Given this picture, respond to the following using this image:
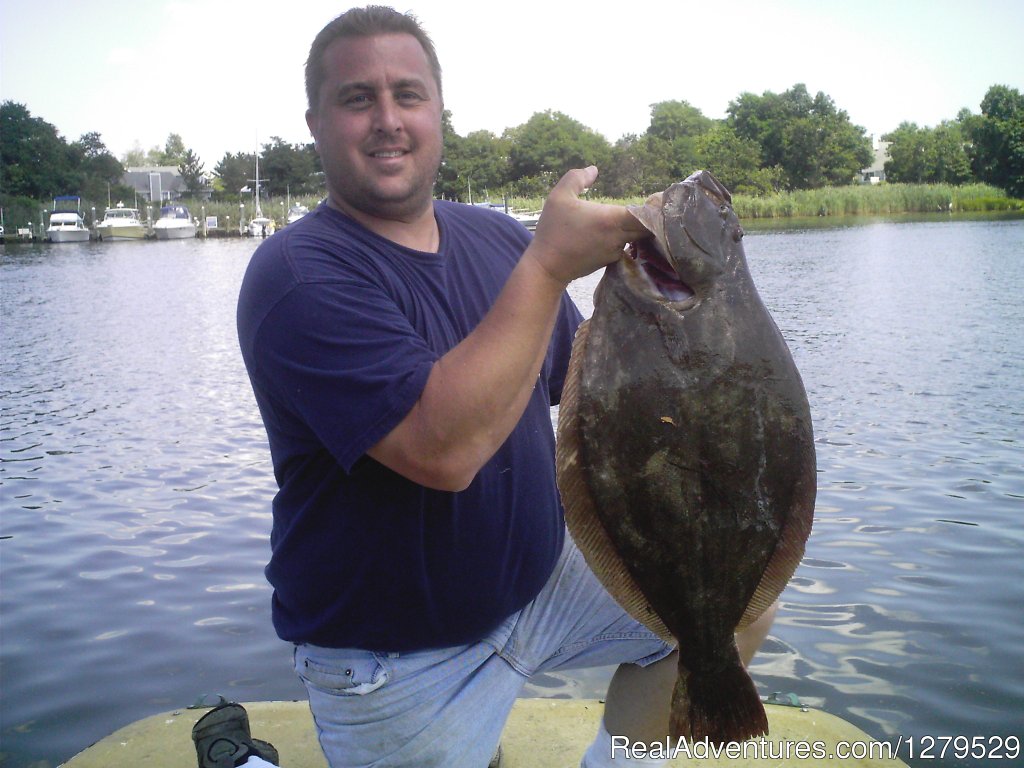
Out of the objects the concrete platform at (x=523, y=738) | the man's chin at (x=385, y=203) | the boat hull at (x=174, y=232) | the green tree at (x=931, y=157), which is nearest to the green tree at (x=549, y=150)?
the concrete platform at (x=523, y=738)

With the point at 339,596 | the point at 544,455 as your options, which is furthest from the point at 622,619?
the point at 339,596

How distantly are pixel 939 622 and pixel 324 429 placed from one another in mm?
5322

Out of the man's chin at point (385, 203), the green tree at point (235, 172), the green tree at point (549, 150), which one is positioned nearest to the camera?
the man's chin at point (385, 203)

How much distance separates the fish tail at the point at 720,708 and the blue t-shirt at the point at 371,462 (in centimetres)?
63

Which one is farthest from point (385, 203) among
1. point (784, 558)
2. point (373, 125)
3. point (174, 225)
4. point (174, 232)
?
point (174, 232)

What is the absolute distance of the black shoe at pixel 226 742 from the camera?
3172 mm

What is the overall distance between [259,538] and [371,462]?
574 cm

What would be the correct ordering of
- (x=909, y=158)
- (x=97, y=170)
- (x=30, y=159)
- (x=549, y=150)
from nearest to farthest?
(x=549, y=150) → (x=30, y=159) → (x=909, y=158) → (x=97, y=170)

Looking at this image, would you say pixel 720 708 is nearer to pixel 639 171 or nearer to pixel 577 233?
pixel 577 233

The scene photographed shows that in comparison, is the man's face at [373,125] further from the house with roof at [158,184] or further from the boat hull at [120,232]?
the house with roof at [158,184]

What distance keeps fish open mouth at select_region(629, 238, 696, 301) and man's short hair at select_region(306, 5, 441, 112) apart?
1.15 m

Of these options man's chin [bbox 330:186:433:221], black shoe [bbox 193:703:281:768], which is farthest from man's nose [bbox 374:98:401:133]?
black shoe [bbox 193:703:281:768]

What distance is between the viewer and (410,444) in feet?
7.02

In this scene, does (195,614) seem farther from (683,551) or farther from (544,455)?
(683,551)
